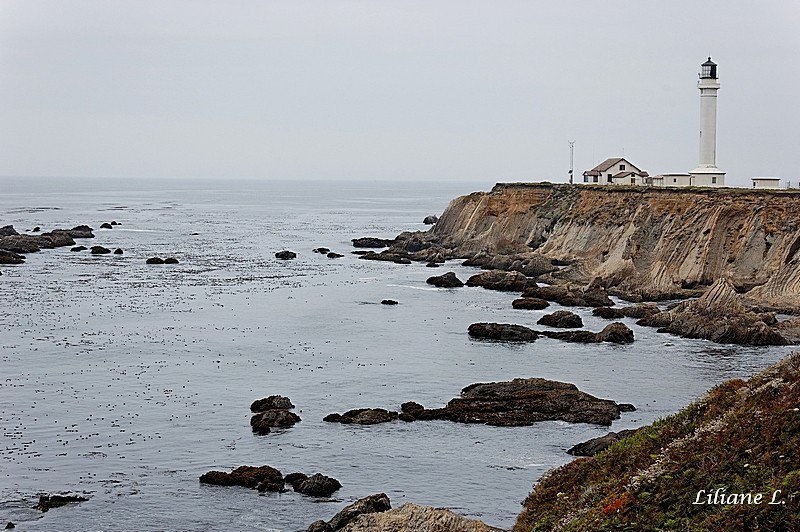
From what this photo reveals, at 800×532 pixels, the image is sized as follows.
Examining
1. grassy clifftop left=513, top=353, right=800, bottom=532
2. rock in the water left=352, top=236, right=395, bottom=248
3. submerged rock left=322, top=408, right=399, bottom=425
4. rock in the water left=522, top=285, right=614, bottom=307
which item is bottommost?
submerged rock left=322, top=408, right=399, bottom=425

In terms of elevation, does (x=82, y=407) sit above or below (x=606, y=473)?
below

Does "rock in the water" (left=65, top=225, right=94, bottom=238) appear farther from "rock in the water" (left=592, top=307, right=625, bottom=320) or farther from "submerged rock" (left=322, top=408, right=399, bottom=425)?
"submerged rock" (left=322, top=408, right=399, bottom=425)

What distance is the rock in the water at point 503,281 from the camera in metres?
77.4

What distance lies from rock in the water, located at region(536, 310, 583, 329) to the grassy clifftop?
3575 centimetres

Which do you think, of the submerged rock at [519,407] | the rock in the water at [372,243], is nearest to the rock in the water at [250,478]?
the submerged rock at [519,407]

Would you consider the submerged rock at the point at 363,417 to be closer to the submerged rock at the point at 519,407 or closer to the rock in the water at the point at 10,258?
the submerged rock at the point at 519,407

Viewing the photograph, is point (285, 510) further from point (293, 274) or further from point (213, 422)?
point (293, 274)

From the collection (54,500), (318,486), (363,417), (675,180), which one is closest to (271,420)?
(363,417)

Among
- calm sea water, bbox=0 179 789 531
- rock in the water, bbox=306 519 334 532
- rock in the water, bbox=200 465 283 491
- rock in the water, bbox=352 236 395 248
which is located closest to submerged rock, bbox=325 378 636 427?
calm sea water, bbox=0 179 789 531

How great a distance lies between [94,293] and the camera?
235ft

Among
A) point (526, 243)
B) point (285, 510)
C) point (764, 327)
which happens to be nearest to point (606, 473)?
point (285, 510)

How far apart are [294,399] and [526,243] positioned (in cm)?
6347

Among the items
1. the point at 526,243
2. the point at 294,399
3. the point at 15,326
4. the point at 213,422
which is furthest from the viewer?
the point at 526,243

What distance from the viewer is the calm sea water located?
95.8 feet
